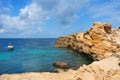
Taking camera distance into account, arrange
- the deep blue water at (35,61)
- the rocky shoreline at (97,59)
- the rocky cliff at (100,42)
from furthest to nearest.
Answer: the rocky cliff at (100,42) < the deep blue water at (35,61) < the rocky shoreline at (97,59)

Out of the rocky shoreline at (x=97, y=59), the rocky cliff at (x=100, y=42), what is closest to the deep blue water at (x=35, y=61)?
the rocky cliff at (x=100, y=42)

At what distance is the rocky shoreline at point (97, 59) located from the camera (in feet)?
68.4

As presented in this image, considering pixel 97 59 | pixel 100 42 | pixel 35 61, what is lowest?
pixel 35 61

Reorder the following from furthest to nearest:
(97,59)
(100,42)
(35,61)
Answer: (100,42)
(35,61)
(97,59)

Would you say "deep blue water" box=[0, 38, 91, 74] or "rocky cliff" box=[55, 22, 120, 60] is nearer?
"deep blue water" box=[0, 38, 91, 74]

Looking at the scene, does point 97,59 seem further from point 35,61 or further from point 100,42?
point 35,61

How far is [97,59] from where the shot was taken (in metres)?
55.3

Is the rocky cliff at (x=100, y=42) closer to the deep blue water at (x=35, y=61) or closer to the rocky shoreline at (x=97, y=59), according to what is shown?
the rocky shoreline at (x=97, y=59)

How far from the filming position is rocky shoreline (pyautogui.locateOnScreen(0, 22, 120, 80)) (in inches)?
821

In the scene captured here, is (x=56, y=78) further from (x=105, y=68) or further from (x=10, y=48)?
(x=10, y=48)

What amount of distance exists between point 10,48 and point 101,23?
158 ft

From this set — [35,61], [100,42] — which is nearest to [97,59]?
[100,42]

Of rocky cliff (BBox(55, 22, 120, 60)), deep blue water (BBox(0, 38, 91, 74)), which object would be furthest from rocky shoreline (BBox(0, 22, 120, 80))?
deep blue water (BBox(0, 38, 91, 74))

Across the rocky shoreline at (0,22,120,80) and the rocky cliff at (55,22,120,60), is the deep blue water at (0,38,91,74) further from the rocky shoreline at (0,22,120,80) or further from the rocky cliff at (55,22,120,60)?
the rocky shoreline at (0,22,120,80)
